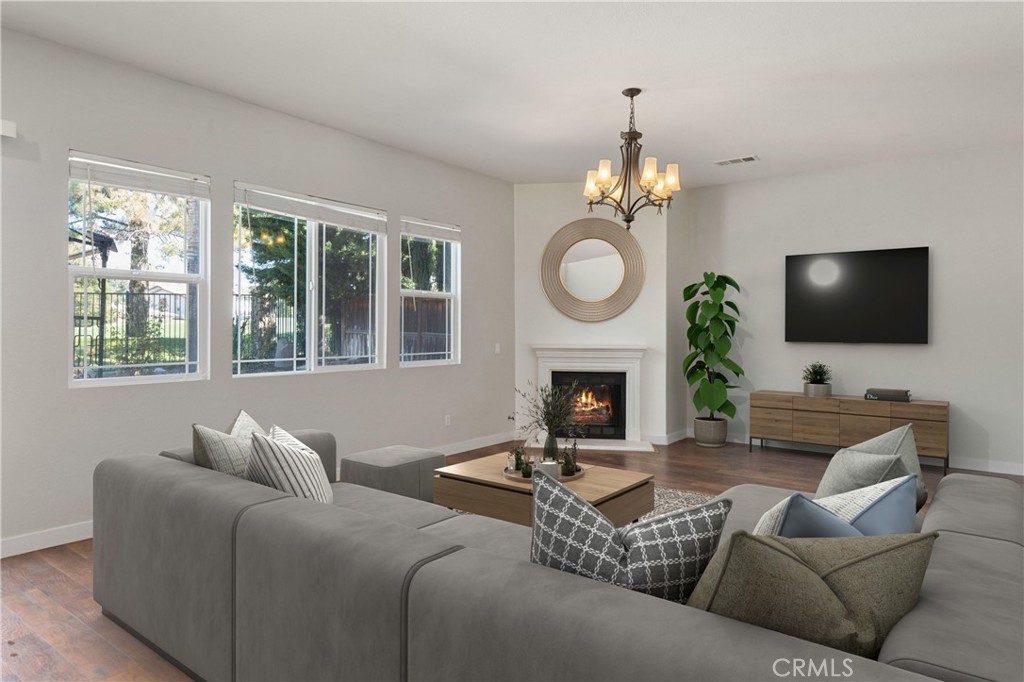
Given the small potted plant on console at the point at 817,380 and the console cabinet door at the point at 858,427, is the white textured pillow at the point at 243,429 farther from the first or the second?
the small potted plant on console at the point at 817,380

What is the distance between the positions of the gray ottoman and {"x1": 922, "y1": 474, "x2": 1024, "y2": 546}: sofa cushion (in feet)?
8.14

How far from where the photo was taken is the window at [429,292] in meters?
5.61

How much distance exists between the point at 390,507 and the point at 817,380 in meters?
4.86

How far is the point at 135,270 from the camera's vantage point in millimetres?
3822

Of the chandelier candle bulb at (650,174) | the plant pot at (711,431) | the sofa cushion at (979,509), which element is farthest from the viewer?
the plant pot at (711,431)

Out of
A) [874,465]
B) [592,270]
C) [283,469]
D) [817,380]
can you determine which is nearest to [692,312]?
[592,270]

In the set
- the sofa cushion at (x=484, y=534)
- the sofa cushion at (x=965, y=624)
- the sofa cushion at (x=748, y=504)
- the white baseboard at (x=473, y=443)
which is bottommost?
the white baseboard at (x=473, y=443)

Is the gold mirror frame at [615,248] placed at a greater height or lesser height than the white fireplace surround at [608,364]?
greater

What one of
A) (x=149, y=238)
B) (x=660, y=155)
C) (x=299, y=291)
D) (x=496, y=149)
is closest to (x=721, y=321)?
(x=660, y=155)

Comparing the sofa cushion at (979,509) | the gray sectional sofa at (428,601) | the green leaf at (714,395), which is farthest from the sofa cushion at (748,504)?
the green leaf at (714,395)

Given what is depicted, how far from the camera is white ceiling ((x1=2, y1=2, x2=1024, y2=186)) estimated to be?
3.10 meters

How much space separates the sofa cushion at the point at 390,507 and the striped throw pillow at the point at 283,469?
0.68 feet

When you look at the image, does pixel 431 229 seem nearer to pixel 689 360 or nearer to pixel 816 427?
pixel 689 360

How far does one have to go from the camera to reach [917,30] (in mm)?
3236
